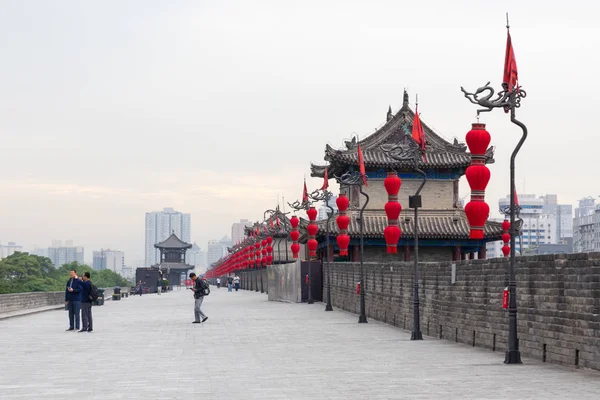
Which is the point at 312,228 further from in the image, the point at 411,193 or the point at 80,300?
the point at 80,300

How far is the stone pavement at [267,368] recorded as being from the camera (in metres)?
12.8

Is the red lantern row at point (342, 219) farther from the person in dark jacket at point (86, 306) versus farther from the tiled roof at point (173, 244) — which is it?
the tiled roof at point (173, 244)

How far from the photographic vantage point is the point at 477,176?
70.5 ft

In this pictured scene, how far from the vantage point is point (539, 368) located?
15.8m

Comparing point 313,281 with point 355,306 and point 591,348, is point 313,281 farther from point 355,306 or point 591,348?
point 591,348

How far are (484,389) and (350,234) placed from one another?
4120 cm

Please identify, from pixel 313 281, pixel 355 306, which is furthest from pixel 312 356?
pixel 313 281

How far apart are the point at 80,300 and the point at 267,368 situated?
13.4m

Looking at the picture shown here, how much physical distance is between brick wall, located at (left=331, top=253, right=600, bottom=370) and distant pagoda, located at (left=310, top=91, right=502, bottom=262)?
23.5 m

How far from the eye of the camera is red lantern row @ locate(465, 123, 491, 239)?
69.3ft

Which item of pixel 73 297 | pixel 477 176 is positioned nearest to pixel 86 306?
pixel 73 297

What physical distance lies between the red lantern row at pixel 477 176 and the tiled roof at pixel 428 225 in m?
31.6

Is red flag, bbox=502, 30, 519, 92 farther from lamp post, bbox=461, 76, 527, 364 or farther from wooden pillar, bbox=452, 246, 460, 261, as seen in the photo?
wooden pillar, bbox=452, 246, 460, 261

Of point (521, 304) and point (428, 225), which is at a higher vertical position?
point (428, 225)
